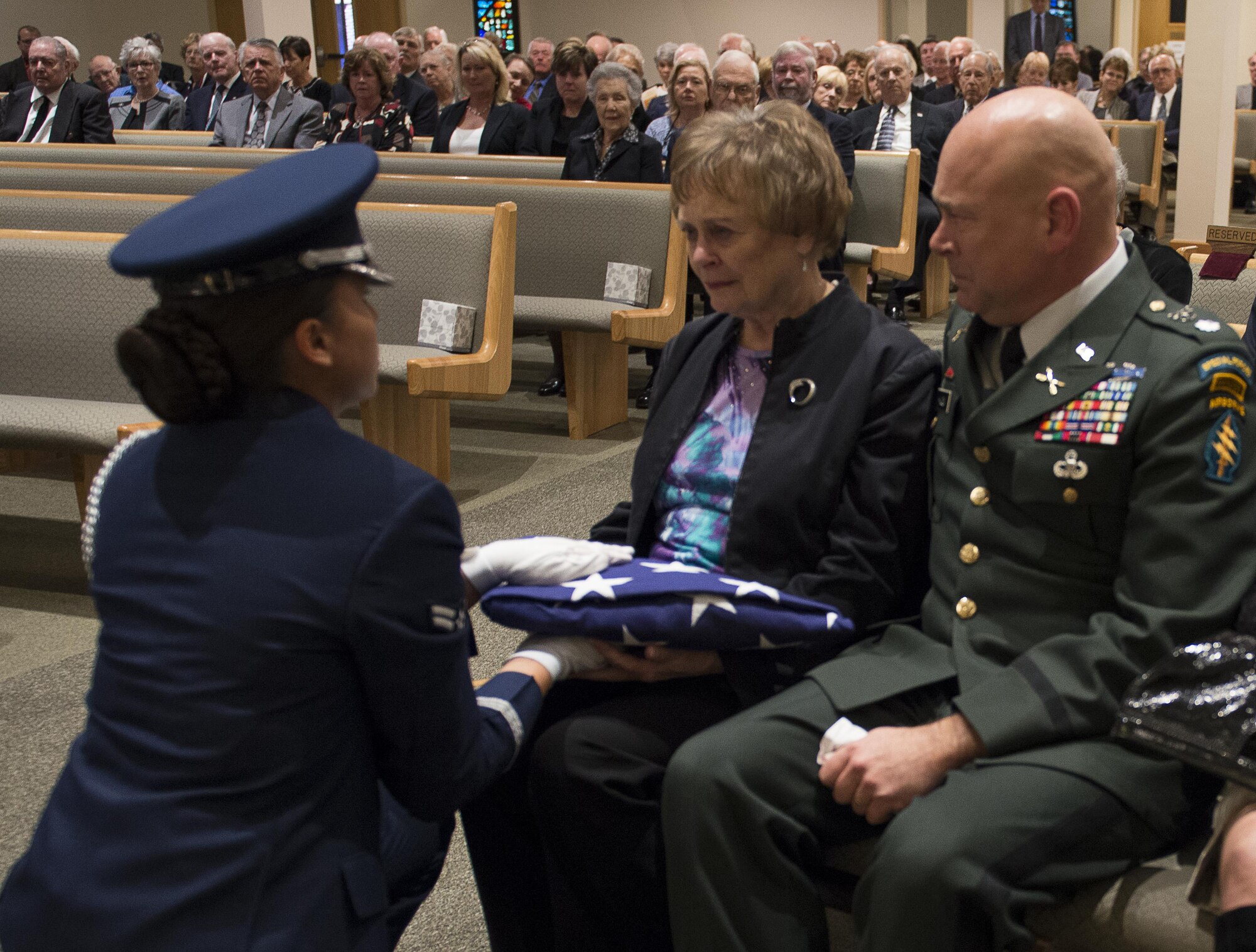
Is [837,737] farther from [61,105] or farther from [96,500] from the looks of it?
[61,105]

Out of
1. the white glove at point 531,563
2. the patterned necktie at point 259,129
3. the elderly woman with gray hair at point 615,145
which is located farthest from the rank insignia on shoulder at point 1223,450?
the patterned necktie at point 259,129

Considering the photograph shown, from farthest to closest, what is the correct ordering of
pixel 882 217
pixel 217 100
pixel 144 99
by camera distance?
pixel 144 99 → pixel 217 100 → pixel 882 217

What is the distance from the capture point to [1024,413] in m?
1.53

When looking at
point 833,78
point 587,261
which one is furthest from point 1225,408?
point 833,78

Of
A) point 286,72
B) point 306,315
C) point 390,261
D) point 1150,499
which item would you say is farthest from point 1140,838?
point 286,72

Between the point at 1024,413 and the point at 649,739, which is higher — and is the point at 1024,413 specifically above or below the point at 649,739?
above

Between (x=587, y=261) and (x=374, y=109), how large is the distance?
2.66m

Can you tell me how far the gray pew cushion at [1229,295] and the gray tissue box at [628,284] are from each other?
8.64ft

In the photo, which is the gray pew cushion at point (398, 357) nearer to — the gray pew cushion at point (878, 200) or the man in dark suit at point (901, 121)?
the gray pew cushion at point (878, 200)

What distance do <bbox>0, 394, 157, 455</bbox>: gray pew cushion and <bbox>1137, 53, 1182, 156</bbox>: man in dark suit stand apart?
31.3 ft

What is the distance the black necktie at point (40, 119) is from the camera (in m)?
8.62

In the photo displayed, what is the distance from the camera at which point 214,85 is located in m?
9.86

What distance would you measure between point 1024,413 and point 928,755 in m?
0.40

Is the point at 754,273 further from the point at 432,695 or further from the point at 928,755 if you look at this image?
the point at 432,695
